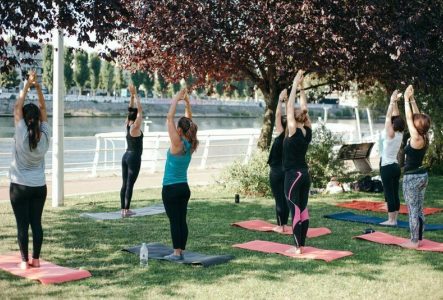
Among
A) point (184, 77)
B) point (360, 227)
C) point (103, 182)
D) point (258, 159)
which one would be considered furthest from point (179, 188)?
point (103, 182)

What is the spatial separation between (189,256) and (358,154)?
11310 millimetres

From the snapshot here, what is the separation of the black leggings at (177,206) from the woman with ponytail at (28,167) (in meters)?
1.39

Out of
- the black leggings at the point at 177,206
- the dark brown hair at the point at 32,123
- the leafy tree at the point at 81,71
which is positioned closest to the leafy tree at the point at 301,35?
the black leggings at the point at 177,206

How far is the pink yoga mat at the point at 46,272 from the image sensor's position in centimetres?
595

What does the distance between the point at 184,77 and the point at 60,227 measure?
19.5 ft

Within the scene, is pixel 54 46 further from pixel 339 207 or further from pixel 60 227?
pixel 339 207

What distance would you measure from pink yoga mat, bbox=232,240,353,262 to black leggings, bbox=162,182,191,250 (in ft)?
3.70

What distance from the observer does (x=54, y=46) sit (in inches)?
437

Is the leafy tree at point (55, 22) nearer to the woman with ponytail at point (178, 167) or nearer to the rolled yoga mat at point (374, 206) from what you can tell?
the woman with ponytail at point (178, 167)

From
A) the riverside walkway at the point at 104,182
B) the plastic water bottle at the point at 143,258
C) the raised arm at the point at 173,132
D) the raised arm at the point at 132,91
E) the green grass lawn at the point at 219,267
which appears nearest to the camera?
the green grass lawn at the point at 219,267

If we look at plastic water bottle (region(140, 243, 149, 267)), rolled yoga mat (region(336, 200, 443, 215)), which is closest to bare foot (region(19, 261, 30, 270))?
plastic water bottle (region(140, 243, 149, 267))

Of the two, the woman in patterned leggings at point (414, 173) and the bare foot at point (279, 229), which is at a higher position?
the woman in patterned leggings at point (414, 173)

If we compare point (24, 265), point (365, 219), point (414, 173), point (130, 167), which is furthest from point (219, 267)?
point (365, 219)

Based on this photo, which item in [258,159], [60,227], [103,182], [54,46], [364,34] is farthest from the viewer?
[103,182]
